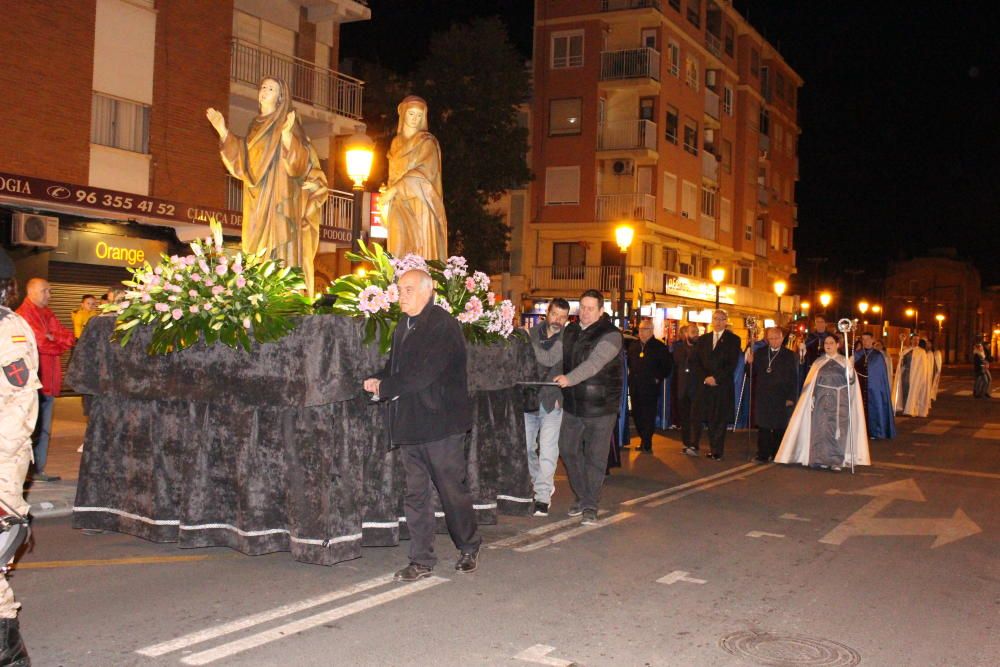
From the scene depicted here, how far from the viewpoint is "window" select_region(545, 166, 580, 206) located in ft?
132

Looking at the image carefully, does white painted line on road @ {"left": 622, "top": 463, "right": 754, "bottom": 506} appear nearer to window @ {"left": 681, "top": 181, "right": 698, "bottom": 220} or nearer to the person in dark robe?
the person in dark robe

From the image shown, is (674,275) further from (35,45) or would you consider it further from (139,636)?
(139,636)

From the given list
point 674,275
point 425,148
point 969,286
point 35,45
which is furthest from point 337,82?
point 969,286

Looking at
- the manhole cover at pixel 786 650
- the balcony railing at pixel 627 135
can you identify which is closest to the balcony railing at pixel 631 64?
the balcony railing at pixel 627 135

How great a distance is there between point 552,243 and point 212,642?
121 feet

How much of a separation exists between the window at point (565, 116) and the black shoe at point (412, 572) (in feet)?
116

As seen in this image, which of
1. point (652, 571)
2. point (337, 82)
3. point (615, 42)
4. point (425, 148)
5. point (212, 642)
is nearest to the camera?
point (212, 642)

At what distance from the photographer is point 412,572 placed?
6.38 meters

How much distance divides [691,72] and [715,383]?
3314 cm

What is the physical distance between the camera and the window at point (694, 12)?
4331cm

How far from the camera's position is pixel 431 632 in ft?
17.3

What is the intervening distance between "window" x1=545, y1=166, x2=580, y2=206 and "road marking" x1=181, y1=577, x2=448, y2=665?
34.8 metres

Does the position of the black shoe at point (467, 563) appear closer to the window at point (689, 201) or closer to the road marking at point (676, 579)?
the road marking at point (676, 579)

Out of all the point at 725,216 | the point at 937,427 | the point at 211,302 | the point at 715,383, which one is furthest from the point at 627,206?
the point at 211,302
